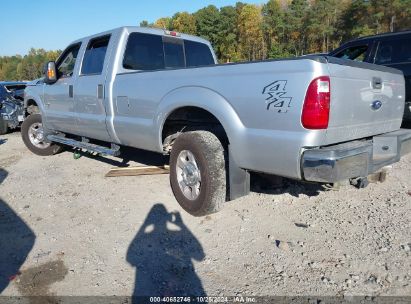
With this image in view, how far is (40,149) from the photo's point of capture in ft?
23.8

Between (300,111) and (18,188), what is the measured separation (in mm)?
4270

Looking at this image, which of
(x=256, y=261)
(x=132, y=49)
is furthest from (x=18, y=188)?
(x=256, y=261)

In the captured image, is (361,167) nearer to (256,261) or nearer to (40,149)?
(256,261)

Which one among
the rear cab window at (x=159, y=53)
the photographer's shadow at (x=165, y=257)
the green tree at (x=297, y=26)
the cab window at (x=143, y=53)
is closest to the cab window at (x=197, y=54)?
the rear cab window at (x=159, y=53)

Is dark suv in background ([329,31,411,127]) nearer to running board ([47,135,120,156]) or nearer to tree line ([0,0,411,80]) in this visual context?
running board ([47,135,120,156])

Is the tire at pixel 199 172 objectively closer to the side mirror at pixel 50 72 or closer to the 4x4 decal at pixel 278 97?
the 4x4 decal at pixel 278 97

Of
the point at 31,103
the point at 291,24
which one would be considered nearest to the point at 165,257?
the point at 31,103

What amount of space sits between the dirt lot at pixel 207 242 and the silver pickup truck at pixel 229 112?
17.9 inches

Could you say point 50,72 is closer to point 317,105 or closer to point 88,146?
point 88,146

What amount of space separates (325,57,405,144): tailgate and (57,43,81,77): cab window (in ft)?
14.3

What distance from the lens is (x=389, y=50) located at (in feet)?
23.4

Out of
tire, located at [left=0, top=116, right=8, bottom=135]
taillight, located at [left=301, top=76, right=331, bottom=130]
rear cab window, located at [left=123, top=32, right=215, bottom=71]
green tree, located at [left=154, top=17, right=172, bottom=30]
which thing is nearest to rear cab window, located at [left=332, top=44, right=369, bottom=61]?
rear cab window, located at [left=123, top=32, right=215, bottom=71]

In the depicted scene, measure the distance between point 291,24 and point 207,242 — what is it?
73.1 metres

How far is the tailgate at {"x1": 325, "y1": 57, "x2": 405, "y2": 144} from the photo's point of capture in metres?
2.94
